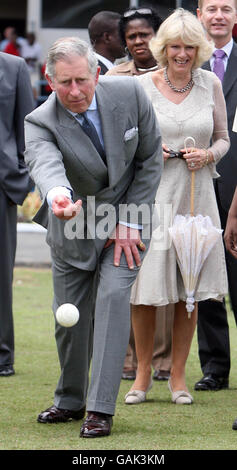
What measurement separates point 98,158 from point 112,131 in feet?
0.50

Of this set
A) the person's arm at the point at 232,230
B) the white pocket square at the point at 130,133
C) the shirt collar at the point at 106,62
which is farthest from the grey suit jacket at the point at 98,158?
the shirt collar at the point at 106,62

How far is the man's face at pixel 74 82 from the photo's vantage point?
475 centimetres

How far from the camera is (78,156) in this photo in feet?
16.4

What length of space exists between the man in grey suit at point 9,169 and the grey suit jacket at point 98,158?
1682mm

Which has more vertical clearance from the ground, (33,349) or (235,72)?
(235,72)

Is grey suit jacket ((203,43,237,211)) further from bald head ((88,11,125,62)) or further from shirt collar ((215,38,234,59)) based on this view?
bald head ((88,11,125,62))

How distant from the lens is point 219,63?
664cm

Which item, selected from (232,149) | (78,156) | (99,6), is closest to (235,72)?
(232,149)

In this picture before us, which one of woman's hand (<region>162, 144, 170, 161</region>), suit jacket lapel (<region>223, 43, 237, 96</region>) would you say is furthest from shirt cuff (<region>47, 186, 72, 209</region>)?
suit jacket lapel (<region>223, 43, 237, 96</region>)

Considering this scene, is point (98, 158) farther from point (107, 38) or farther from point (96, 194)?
point (107, 38)

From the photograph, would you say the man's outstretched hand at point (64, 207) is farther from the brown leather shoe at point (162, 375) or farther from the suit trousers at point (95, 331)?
the brown leather shoe at point (162, 375)

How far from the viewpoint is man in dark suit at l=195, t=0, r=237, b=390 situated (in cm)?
651

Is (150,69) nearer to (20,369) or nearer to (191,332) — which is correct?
(191,332)

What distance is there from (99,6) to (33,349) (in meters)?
17.1
